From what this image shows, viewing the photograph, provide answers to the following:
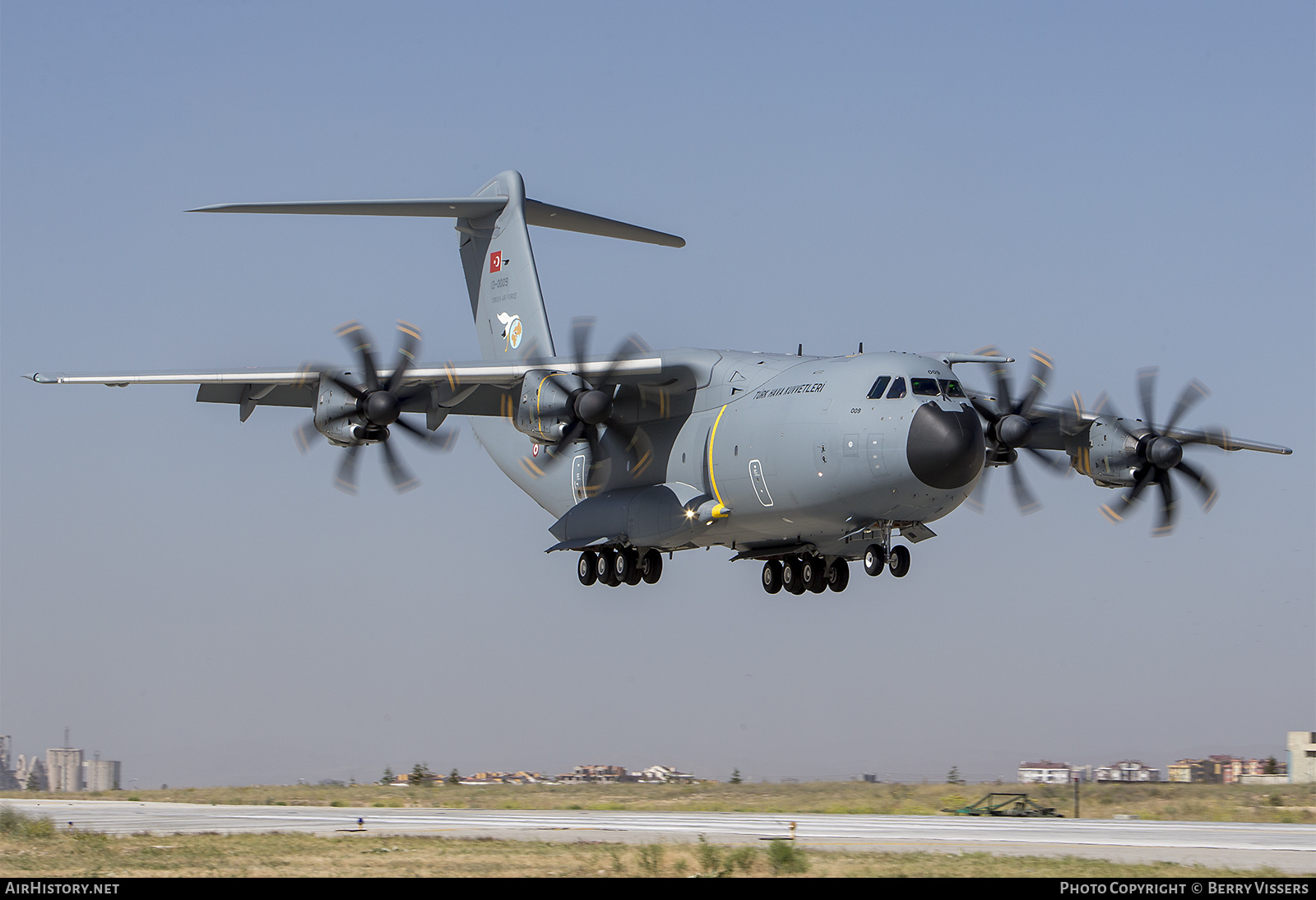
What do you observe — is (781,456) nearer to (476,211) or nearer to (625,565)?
(625,565)

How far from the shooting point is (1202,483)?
23.8 m

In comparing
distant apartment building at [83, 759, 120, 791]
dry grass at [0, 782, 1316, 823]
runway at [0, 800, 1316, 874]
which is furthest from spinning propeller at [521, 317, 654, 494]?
distant apartment building at [83, 759, 120, 791]

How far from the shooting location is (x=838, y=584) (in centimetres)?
2341

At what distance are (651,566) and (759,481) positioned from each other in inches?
128

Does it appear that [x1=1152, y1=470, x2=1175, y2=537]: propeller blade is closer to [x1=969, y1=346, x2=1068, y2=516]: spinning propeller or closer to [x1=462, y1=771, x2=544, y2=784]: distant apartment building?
[x1=969, y1=346, x2=1068, y2=516]: spinning propeller

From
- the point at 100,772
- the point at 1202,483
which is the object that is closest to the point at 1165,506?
the point at 1202,483

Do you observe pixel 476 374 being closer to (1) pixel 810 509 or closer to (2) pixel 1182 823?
(1) pixel 810 509

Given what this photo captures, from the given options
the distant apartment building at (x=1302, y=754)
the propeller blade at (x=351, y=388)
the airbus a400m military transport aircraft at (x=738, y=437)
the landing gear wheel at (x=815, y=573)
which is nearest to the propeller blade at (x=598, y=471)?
the airbus a400m military transport aircraft at (x=738, y=437)

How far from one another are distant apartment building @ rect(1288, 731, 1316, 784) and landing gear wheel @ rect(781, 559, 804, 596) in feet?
102

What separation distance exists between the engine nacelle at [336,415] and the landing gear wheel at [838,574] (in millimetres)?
7777

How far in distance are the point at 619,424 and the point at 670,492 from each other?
2.26 m

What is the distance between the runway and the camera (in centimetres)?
1748

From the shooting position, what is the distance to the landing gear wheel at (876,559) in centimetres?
2152
